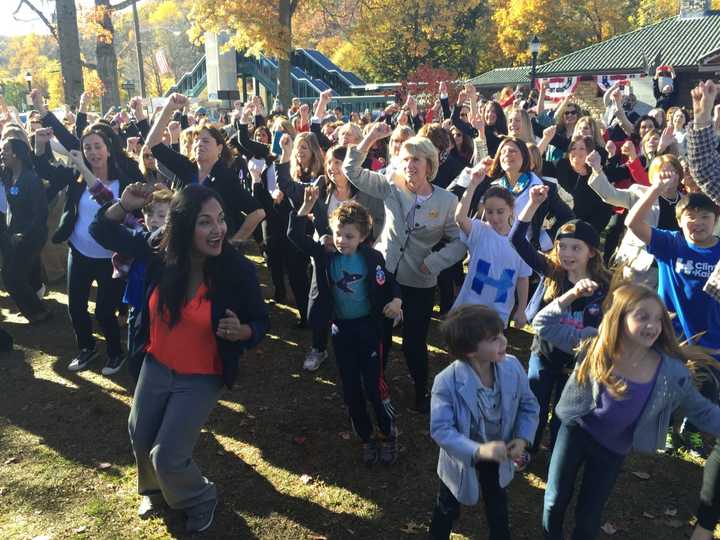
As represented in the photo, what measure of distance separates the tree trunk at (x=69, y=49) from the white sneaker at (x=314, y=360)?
12.9 metres

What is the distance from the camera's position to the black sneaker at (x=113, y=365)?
5650mm

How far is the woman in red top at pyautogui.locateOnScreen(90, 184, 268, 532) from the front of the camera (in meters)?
3.23

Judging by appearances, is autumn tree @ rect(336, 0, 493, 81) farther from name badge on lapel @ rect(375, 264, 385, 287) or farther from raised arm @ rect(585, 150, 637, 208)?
name badge on lapel @ rect(375, 264, 385, 287)

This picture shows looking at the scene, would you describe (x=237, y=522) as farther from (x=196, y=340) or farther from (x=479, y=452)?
(x=479, y=452)

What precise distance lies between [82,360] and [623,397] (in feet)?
16.1

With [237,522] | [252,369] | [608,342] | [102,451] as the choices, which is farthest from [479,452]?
[252,369]

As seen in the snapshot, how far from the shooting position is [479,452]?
2582 mm

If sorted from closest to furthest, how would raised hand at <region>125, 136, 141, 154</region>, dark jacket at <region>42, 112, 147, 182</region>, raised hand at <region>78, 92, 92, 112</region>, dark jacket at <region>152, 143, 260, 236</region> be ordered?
dark jacket at <region>152, 143, 260, 236</region> < dark jacket at <region>42, 112, 147, 182</region> < raised hand at <region>125, 136, 141, 154</region> < raised hand at <region>78, 92, 92, 112</region>

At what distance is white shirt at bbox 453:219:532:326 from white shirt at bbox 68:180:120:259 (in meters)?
3.22

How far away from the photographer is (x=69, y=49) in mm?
15695

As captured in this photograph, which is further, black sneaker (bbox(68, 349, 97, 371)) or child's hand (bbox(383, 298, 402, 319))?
black sneaker (bbox(68, 349, 97, 371))

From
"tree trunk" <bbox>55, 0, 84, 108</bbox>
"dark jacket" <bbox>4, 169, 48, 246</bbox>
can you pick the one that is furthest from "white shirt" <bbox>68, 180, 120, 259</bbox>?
"tree trunk" <bbox>55, 0, 84, 108</bbox>

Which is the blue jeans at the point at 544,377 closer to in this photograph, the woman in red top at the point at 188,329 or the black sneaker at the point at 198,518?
the woman in red top at the point at 188,329

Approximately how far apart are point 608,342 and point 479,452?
84 centimetres
